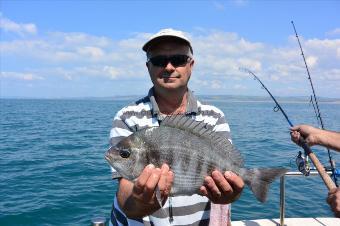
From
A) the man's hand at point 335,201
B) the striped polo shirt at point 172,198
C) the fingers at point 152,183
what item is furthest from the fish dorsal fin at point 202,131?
the man's hand at point 335,201

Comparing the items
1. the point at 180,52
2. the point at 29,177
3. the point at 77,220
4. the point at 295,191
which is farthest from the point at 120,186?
the point at 29,177

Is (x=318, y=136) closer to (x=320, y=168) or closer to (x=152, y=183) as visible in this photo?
(x=320, y=168)

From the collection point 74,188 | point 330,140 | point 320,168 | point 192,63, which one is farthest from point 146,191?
point 74,188

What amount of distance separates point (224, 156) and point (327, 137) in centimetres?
289

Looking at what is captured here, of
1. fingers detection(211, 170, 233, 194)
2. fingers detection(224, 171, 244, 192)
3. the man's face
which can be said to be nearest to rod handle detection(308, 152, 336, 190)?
fingers detection(224, 171, 244, 192)

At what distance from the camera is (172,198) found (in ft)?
11.6

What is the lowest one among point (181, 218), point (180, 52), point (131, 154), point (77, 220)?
point (77, 220)

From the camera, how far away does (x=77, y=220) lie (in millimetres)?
11078

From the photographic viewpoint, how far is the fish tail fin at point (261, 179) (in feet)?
11.1

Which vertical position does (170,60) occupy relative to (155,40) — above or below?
below

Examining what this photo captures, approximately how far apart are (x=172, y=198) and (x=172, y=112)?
908 millimetres

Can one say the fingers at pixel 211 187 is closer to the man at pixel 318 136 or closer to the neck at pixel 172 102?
the neck at pixel 172 102

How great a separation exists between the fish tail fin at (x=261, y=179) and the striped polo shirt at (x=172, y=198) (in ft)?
1.56

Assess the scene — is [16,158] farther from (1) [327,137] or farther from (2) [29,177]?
(1) [327,137]
